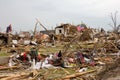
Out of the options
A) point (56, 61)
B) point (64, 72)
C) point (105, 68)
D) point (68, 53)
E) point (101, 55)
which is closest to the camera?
point (105, 68)

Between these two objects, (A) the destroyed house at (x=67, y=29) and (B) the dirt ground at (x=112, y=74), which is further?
(A) the destroyed house at (x=67, y=29)

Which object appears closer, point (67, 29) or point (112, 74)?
point (112, 74)

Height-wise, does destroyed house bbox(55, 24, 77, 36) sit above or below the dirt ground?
above

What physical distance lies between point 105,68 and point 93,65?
3.11 m

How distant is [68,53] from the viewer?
15148 millimetres

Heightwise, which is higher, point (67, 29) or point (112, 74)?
point (67, 29)

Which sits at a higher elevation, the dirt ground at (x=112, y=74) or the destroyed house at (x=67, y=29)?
the destroyed house at (x=67, y=29)

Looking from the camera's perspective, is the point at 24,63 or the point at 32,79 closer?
the point at 32,79

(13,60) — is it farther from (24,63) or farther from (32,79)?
(32,79)

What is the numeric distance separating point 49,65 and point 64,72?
59.0 inches

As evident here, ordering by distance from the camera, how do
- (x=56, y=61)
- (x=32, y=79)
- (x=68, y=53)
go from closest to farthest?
(x=32, y=79), (x=56, y=61), (x=68, y=53)

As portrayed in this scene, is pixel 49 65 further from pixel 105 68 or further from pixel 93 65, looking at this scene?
pixel 105 68

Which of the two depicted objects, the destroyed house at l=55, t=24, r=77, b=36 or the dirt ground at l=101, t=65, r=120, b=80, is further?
the destroyed house at l=55, t=24, r=77, b=36

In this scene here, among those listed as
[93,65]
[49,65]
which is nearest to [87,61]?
[93,65]
